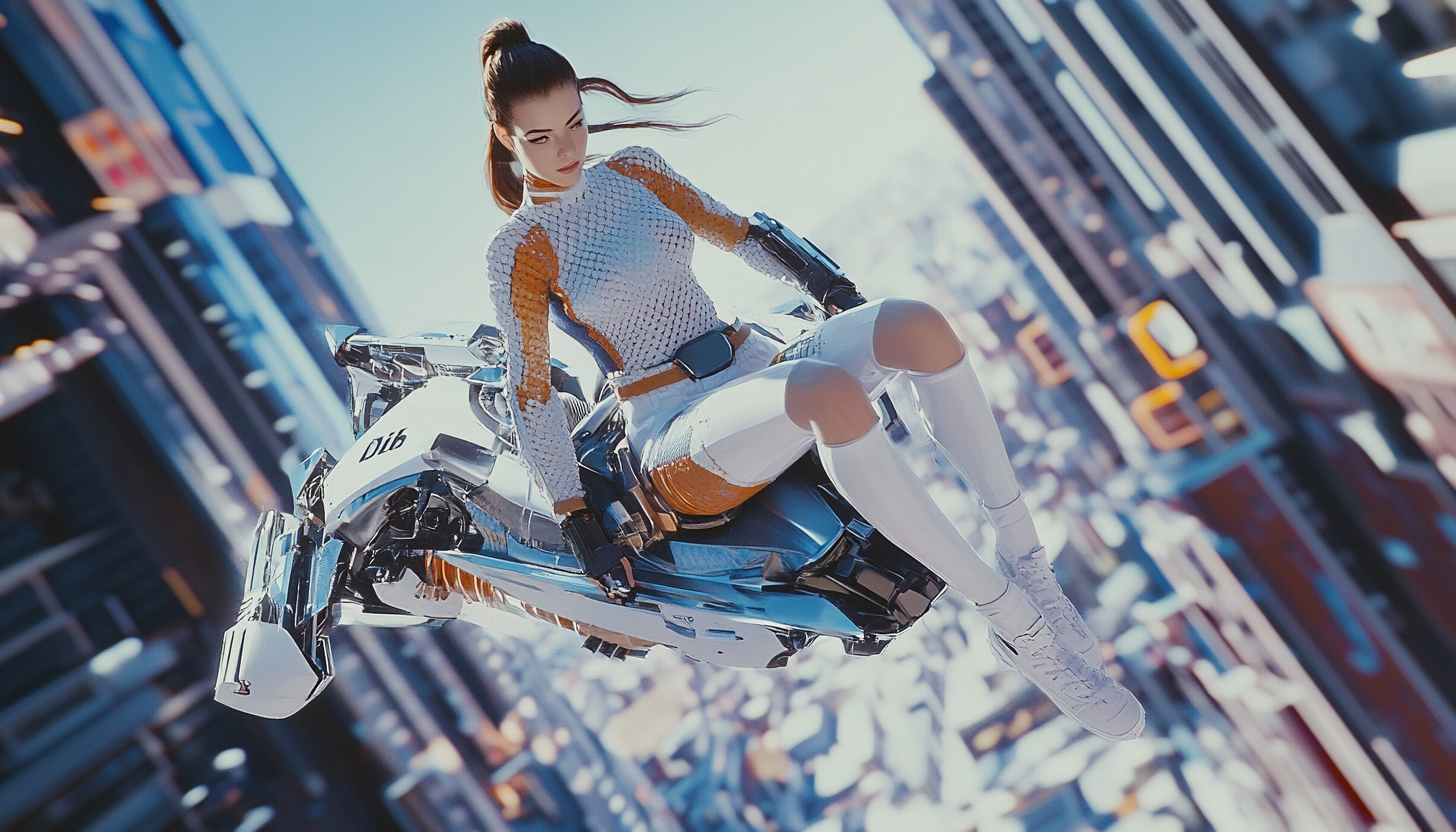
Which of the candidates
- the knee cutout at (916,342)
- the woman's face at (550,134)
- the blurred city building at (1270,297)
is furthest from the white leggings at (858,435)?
the blurred city building at (1270,297)

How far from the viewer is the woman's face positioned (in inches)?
45.8

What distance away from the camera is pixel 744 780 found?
207 inches

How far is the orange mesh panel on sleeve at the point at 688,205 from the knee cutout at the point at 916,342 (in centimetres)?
41

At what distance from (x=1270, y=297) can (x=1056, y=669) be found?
289cm

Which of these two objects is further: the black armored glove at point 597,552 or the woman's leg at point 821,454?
the black armored glove at point 597,552

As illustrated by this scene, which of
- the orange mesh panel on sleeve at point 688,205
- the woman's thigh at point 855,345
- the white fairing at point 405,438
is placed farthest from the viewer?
the white fairing at point 405,438

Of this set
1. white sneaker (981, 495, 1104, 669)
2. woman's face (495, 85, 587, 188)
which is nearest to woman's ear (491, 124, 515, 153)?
woman's face (495, 85, 587, 188)

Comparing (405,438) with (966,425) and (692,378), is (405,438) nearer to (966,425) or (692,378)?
(692,378)

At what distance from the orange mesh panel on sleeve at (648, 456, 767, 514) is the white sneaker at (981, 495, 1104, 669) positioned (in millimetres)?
370

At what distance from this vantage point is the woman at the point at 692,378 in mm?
1063

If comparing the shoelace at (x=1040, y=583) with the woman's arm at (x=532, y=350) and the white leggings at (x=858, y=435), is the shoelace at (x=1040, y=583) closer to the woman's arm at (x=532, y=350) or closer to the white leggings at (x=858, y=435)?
the white leggings at (x=858, y=435)

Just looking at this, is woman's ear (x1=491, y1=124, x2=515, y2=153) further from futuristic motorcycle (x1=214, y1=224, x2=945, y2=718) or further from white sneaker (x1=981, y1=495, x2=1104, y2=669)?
white sneaker (x1=981, y1=495, x2=1104, y2=669)

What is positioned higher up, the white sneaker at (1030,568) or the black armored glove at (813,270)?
the black armored glove at (813,270)

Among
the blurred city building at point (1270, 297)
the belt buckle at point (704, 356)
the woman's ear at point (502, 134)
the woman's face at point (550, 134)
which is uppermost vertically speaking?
the woman's ear at point (502, 134)
